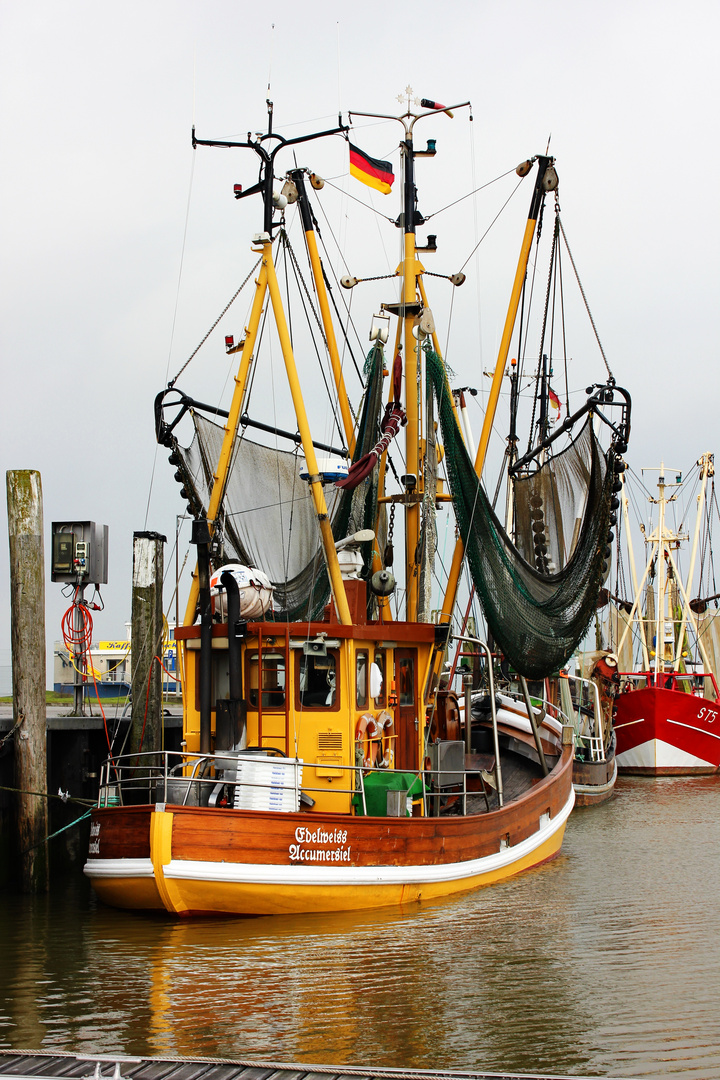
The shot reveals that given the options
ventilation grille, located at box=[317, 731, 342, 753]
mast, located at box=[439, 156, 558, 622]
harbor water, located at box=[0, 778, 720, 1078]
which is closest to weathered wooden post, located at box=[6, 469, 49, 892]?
harbor water, located at box=[0, 778, 720, 1078]

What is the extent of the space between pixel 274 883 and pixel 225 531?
525 centimetres

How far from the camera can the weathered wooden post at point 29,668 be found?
1298cm

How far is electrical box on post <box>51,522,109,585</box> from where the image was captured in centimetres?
1602

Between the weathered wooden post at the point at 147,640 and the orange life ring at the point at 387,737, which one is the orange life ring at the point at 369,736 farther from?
the weathered wooden post at the point at 147,640

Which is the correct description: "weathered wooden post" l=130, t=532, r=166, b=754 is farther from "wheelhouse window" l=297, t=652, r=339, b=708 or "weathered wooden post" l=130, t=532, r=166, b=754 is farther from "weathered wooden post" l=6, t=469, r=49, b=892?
"wheelhouse window" l=297, t=652, r=339, b=708

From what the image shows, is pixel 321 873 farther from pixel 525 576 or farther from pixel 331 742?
pixel 525 576

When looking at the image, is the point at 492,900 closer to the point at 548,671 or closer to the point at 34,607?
the point at 548,671

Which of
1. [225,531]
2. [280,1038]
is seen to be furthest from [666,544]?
[280,1038]

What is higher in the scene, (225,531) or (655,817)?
(225,531)

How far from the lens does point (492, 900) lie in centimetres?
1324

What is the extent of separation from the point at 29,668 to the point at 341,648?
388cm

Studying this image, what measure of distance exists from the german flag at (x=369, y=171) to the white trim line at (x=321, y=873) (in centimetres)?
901

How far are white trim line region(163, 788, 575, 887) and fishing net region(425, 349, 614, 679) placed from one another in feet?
9.18

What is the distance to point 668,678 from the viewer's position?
36.8m
